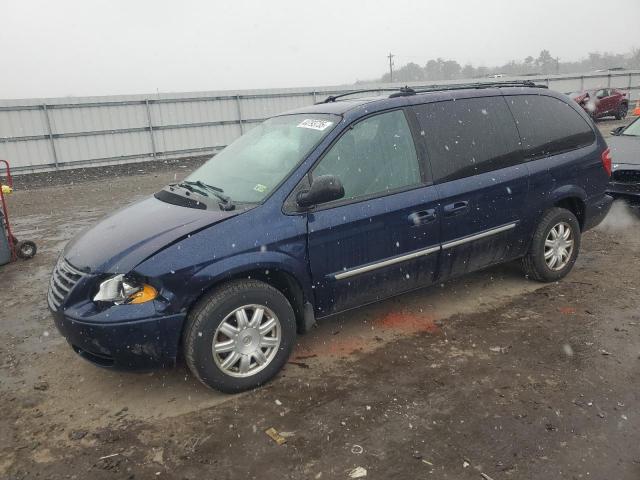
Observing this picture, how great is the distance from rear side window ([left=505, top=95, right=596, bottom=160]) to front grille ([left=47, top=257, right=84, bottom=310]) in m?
3.76

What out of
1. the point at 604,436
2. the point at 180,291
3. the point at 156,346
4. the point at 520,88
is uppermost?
the point at 520,88

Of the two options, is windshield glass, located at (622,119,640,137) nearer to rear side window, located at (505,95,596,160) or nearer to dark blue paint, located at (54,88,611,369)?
rear side window, located at (505,95,596,160)

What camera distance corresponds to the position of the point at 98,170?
628 inches

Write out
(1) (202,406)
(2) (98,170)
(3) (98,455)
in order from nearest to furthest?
(3) (98,455) → (1) (202,406) → (2) (98,170)

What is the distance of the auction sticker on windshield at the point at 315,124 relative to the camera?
376cm

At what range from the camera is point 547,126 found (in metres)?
4.71

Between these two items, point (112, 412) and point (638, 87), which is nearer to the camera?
point (112, 412)

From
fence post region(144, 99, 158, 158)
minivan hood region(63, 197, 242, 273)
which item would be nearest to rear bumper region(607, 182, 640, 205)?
minivan hood region(63, 197, 242, 273)

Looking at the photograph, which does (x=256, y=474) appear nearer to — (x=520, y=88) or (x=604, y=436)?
(x=604, y=436)

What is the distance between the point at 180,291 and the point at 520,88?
3695 millimetres

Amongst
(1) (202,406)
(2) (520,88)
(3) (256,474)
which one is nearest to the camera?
(3) (256,474)

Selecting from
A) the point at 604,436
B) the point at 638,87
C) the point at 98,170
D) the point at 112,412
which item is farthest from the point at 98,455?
the point at 638,87

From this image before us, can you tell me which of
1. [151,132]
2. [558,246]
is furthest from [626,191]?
[151,132]

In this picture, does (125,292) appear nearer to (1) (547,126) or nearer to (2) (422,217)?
(2) (422,217)
